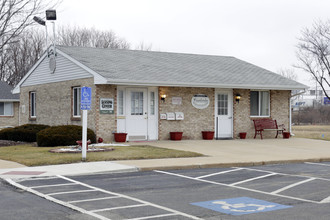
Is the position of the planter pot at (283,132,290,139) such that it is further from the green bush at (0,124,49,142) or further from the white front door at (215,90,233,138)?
the green bush at (0,124,49,142)

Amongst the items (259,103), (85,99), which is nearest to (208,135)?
(259,103)

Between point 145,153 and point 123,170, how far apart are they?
319cm

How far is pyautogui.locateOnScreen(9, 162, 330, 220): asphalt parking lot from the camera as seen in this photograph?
7.55 meters

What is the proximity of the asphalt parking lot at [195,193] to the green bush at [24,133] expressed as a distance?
10.9m

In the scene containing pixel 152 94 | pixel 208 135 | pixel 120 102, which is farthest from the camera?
pixel 208 135

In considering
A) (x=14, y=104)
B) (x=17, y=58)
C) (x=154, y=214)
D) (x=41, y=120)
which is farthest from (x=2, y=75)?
(x=154, y=214)

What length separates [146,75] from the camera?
21.0m

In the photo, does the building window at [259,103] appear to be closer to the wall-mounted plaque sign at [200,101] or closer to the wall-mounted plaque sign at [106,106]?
the wall-mounted plaque sign at [200,101]

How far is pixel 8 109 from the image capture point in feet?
124

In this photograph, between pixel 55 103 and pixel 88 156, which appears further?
pixel 55 103

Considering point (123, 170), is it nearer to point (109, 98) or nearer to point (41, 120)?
point (109, 98)

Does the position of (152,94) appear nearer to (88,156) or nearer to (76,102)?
(76,102)

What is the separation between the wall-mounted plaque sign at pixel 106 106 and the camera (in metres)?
20.0

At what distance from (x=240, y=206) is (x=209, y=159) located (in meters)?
6.43
